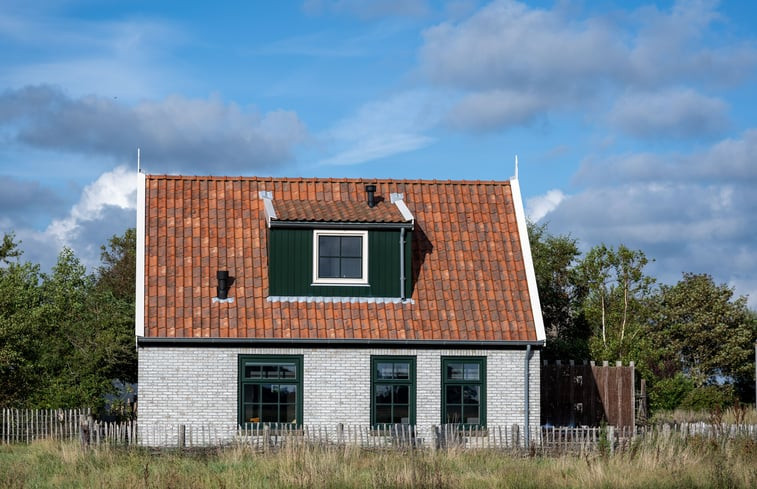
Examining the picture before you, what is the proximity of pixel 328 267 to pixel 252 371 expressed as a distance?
3265mm

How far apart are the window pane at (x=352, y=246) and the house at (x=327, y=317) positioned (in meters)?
0.04

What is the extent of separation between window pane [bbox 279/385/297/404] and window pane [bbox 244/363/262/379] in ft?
2.09

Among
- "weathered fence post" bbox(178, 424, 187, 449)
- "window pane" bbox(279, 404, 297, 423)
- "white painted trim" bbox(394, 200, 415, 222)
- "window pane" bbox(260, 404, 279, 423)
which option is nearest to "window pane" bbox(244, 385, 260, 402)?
"window pane" bbox(260, 404, 279, 423)

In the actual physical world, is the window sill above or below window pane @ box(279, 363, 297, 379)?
above

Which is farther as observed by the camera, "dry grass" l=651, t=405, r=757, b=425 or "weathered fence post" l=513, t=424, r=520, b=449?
"dry grass" l=651, t=405, r=757, b=425

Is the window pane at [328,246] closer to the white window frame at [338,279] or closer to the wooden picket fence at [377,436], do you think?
the white window frame at [338,279]

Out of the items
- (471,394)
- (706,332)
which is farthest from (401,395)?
(706,332)

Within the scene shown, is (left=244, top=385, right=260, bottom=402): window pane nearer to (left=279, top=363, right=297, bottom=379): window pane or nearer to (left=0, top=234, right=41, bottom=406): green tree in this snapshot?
(left=279, top=363, right=297, bottom=379): window pane

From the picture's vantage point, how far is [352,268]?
28000 mm

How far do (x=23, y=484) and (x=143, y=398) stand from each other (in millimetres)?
7194

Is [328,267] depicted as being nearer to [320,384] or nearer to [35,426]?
[320,384]

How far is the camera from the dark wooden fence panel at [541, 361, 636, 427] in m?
31.3

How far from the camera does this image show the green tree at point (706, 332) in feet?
144

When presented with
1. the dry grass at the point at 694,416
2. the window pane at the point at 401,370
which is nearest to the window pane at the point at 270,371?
the window pane at the point at 401,370
